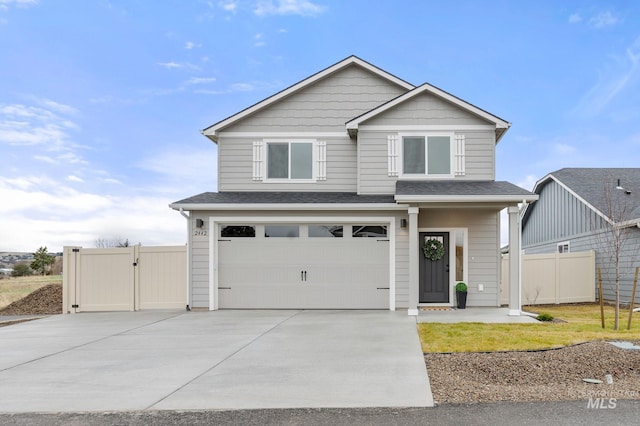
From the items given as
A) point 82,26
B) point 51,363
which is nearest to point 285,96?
point 82,26

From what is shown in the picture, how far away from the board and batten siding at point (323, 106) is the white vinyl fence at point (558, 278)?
7084mm

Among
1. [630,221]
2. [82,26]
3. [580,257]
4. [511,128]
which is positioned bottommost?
[580,257]

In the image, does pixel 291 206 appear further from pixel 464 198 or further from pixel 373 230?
pixel 464 198

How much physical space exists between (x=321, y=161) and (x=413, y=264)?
4.37 metres

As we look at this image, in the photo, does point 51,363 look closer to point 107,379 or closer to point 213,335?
point 107,379

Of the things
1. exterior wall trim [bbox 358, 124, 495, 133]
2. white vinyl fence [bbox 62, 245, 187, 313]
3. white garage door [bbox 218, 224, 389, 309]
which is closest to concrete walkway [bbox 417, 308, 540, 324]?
white garage door [bbox 218, 224, 389, 309]

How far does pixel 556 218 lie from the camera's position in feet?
66.7

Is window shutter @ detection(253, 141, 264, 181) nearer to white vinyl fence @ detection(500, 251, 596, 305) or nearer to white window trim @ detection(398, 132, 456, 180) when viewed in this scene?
white window trim @ detection(398, 132, 456, 180)

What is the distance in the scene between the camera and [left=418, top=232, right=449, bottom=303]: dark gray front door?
1321 cm

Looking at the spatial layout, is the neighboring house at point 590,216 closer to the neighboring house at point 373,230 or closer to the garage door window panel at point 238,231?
the neighboring house at point 373,230

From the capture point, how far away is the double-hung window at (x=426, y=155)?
44.0 ft

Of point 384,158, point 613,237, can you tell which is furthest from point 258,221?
point 613,237

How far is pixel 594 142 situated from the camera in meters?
21.2

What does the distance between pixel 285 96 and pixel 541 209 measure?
46.9 ft
